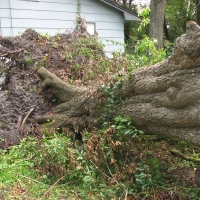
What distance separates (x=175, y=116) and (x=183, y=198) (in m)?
1.06

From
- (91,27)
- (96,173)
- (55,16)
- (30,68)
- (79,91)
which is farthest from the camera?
(91,27)

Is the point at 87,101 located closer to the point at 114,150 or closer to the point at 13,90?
the point at 114,150

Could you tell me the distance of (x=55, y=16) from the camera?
38.7 ft

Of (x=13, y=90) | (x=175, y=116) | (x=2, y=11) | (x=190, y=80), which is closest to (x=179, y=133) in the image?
(x=175, y=116)

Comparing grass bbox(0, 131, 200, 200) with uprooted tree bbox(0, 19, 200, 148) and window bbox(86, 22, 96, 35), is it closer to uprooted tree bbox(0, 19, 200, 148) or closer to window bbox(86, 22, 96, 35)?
uprooted tree bbox(0, 19, 200, 148)

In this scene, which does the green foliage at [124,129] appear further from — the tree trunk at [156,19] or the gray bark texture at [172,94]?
the tree trunk at [156,19]

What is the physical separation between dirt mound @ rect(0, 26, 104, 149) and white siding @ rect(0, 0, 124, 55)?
9.59ft

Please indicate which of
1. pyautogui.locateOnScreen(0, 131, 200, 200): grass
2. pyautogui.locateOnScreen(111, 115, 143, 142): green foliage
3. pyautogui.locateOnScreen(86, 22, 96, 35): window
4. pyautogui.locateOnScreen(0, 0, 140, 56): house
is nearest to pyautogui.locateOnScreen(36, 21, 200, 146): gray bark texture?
pyautogui.locateOnScreen(111, 115, 143, 142): green foliage

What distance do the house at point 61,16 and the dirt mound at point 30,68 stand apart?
9.96ft

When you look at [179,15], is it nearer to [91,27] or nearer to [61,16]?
[91,27]

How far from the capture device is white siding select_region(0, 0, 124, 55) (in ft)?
35.4

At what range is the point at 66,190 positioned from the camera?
420 centimetres

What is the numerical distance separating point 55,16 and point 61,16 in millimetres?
266

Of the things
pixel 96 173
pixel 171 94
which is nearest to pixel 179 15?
pixel 171 94
